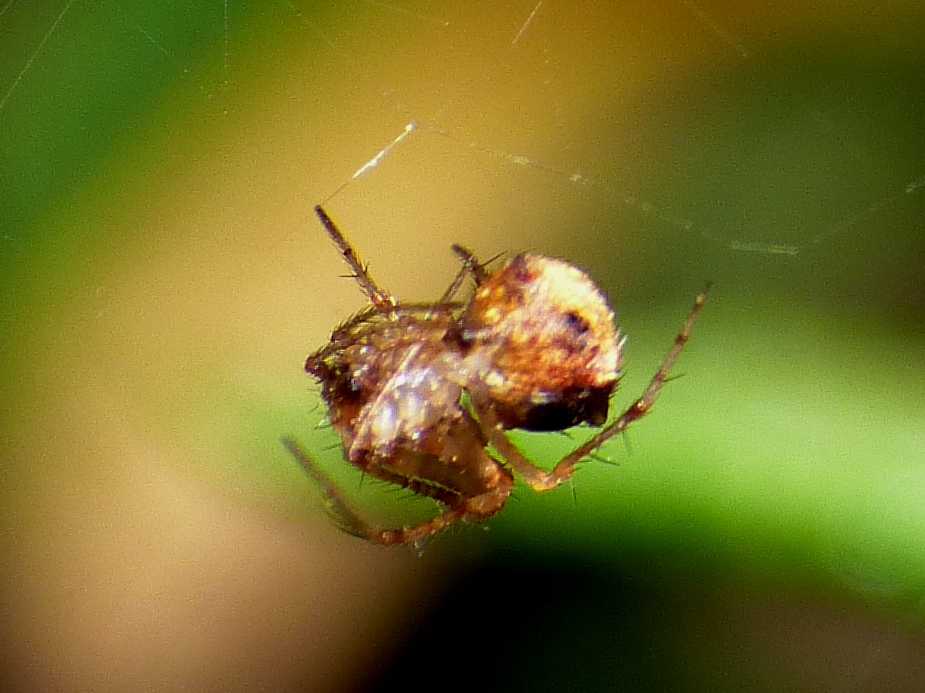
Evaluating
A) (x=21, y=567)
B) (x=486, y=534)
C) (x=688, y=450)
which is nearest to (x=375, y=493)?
(x=486, y=534)

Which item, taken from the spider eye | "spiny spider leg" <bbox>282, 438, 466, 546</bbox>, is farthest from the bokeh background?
the spider eye

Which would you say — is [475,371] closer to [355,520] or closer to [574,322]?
[574,322]

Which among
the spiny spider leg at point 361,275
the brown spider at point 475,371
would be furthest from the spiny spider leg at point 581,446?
the spiny spider leg at point 361,275

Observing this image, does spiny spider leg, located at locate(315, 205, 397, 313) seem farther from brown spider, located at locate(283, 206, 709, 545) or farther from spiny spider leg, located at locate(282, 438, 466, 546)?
spiny spider leg, located at locate(282, 438, 466, 546)

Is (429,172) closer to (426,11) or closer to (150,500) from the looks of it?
(426,11)

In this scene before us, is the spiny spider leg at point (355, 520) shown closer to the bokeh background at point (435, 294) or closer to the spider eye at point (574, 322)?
the bokeh background at point (435, 294)
